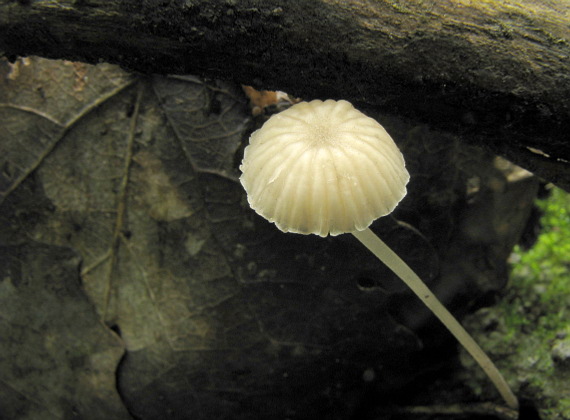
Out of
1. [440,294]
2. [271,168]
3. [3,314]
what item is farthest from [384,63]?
[3,314]

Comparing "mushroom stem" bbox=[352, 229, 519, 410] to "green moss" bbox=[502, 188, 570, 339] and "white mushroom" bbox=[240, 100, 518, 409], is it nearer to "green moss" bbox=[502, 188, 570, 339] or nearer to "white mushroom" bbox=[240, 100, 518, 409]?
"white mushroom" bbox=[240, 100, 518, 409]

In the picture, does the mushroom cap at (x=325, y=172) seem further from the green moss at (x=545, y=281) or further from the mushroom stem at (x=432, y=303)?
the green moss at (x=545, y=281)

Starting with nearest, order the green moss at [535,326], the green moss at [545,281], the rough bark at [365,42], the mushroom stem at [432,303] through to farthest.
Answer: the rough bark at [365,42]
the mushroom stem at [432,303]
the green moss at [535,326]
the green moss at [545,281]

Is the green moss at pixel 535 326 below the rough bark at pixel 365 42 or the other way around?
below

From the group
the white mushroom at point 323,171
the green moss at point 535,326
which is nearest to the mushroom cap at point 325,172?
the white mushroom at point 323,171

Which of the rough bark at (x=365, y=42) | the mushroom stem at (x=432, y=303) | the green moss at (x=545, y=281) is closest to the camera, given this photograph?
the rough bark at (x=365, y=42)

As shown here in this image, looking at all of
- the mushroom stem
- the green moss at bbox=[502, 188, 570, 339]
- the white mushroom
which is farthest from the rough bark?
the green moss at bbox=[502, 188, 570, 339]

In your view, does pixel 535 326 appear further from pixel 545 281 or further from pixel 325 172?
pixel 325 172
